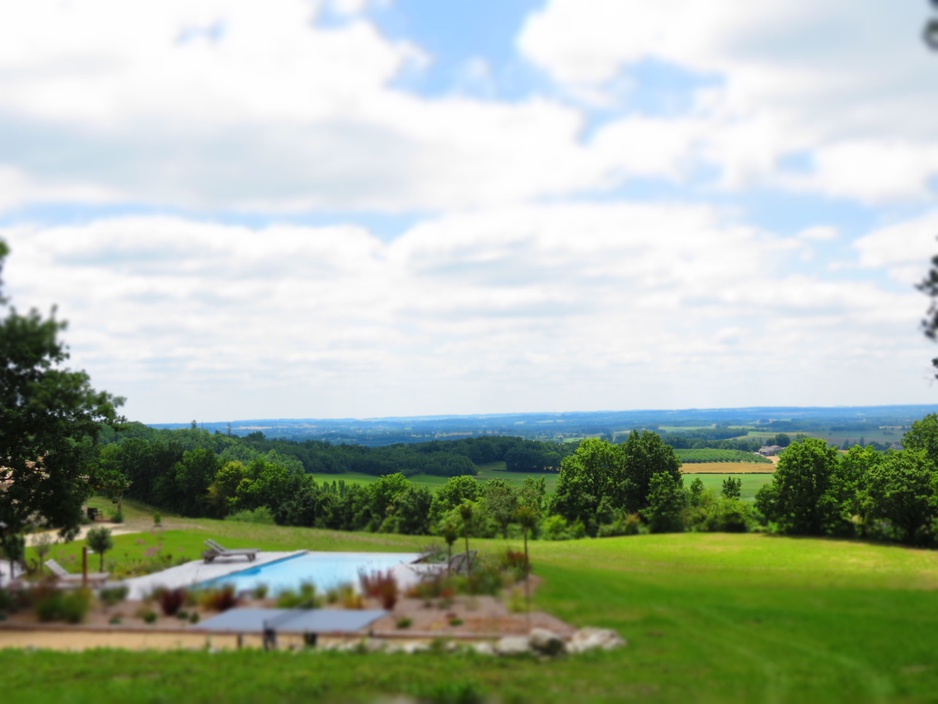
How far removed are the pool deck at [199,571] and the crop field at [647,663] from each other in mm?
6079

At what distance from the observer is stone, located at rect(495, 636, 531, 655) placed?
41.1ft

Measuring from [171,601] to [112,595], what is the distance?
5.87 ft

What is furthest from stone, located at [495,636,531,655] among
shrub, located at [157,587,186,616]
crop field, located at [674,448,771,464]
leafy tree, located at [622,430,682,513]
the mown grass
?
crop field, located at [674,448,771,464]

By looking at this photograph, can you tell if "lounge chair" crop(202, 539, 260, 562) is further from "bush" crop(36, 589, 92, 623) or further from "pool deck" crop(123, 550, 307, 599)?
"bush" crop(36, 589, 92, 623)

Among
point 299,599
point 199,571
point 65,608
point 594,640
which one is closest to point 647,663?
point 594,640

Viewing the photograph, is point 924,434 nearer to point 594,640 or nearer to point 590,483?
point 590,483

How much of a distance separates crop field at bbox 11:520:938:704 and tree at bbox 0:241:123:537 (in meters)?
10.2

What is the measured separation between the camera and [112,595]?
16.6m

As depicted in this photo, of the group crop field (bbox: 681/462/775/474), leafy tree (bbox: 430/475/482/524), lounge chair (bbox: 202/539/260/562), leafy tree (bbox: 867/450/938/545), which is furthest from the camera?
crop field (bbox: 681/462/775/474)

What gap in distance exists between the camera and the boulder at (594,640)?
12.8 meters

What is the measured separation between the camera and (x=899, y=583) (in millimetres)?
18531

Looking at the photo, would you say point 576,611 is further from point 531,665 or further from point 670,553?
point 670,553

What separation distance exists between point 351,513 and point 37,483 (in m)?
27.2

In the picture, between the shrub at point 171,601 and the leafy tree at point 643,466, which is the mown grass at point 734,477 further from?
the shrub at point 171,601
